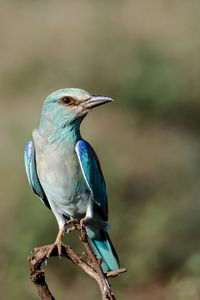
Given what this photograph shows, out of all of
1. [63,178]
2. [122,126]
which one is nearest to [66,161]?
[63,178]

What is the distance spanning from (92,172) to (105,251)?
1.68ft

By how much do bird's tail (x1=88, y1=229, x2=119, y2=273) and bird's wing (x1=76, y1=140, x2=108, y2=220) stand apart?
0.19 metres

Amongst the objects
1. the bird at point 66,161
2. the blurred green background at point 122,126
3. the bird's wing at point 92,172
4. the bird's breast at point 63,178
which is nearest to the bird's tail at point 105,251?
the bird at point 66,161

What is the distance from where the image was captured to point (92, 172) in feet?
10.9

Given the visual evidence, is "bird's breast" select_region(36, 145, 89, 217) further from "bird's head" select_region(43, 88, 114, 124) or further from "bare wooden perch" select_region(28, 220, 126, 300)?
"bare wooden perch" select_region(28, 220, 126, 300)

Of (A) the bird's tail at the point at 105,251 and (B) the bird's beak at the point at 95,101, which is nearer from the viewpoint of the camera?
(B) the bird's beak at the point at 95,101

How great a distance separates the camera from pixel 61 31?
403 inches

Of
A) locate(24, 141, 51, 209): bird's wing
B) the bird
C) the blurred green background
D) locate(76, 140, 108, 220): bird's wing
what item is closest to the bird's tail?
the bird

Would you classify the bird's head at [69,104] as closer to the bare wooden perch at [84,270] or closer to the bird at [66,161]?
the bird at [66,161]

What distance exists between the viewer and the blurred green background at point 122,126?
5.27 metres

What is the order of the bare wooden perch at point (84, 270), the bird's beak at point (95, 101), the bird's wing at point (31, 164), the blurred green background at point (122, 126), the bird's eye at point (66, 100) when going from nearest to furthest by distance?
the bare wooden perch at point (84, 270) → the bird's beak at point (95, 101) → the bird's eye at point (66, 100) → the bird's wing at point (31, 164) → the blurred green background at point (122, 126)

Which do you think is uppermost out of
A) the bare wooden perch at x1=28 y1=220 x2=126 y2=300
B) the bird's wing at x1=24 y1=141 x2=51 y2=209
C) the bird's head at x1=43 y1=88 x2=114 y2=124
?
the bird's head at x1=43 y1=88 x2=114 y2=124

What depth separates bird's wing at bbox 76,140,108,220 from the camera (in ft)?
10.6

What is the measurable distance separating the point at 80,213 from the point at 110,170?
327cm
